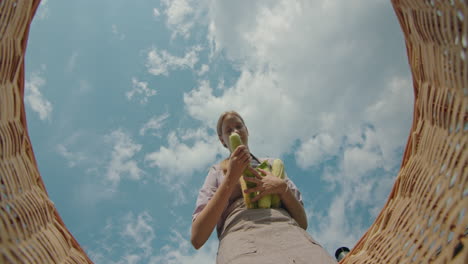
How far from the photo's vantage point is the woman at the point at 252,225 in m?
0.75

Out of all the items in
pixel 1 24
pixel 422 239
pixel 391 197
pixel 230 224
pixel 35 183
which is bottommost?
pixel 422 239

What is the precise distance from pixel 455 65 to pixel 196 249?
778 mm

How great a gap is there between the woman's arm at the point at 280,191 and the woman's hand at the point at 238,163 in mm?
48

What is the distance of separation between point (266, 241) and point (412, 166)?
16.5 inches

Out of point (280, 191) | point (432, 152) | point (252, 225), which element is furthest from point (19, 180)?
point (432, 152)

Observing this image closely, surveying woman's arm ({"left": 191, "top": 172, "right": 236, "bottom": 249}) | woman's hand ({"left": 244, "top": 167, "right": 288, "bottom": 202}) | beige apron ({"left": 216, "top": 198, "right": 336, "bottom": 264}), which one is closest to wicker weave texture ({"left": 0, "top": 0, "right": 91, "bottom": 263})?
woman's arm ({"left": 191, "top": 172, "right": 236, "bottom": 249})

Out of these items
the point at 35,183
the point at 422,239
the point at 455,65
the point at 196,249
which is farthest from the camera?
the point at 196,249

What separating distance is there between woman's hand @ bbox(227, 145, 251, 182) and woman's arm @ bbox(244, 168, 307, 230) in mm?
48

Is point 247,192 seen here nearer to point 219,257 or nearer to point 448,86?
point 219,257

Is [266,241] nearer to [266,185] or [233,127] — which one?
[266,185]

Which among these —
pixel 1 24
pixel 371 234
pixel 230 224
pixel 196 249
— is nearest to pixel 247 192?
pixel 230 224

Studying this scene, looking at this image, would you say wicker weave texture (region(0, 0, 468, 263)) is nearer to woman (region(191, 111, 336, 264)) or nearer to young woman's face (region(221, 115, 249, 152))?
woman (region(191, 111, 336, 264))

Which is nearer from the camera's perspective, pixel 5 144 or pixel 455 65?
pixel 455 65

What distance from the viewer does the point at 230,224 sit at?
2.94ft
